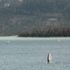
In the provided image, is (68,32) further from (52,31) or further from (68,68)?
(68,68)

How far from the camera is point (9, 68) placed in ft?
162

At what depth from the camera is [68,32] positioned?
155375mm

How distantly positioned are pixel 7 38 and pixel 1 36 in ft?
29.4

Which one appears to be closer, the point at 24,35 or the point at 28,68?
the point at 28,68

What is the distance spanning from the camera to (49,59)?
52156 millimetres

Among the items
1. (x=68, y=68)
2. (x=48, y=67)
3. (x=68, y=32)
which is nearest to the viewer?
(x=68, y=68)

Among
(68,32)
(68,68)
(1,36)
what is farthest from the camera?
(1,36)

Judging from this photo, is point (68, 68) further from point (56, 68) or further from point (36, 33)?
point (36, 33)

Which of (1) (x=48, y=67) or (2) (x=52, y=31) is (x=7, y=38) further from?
(1) (x=48, y=67)

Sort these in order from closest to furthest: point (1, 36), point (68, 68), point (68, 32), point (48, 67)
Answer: point (68, 68), point (48, 67), point (68, 32), point (1, 36)

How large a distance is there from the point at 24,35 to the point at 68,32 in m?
15.0

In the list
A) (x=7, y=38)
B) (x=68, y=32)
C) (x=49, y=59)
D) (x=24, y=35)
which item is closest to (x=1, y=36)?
(x=7, y=38)

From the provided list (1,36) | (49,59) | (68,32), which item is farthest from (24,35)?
(49,59)

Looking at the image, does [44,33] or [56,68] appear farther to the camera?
[44,33]
